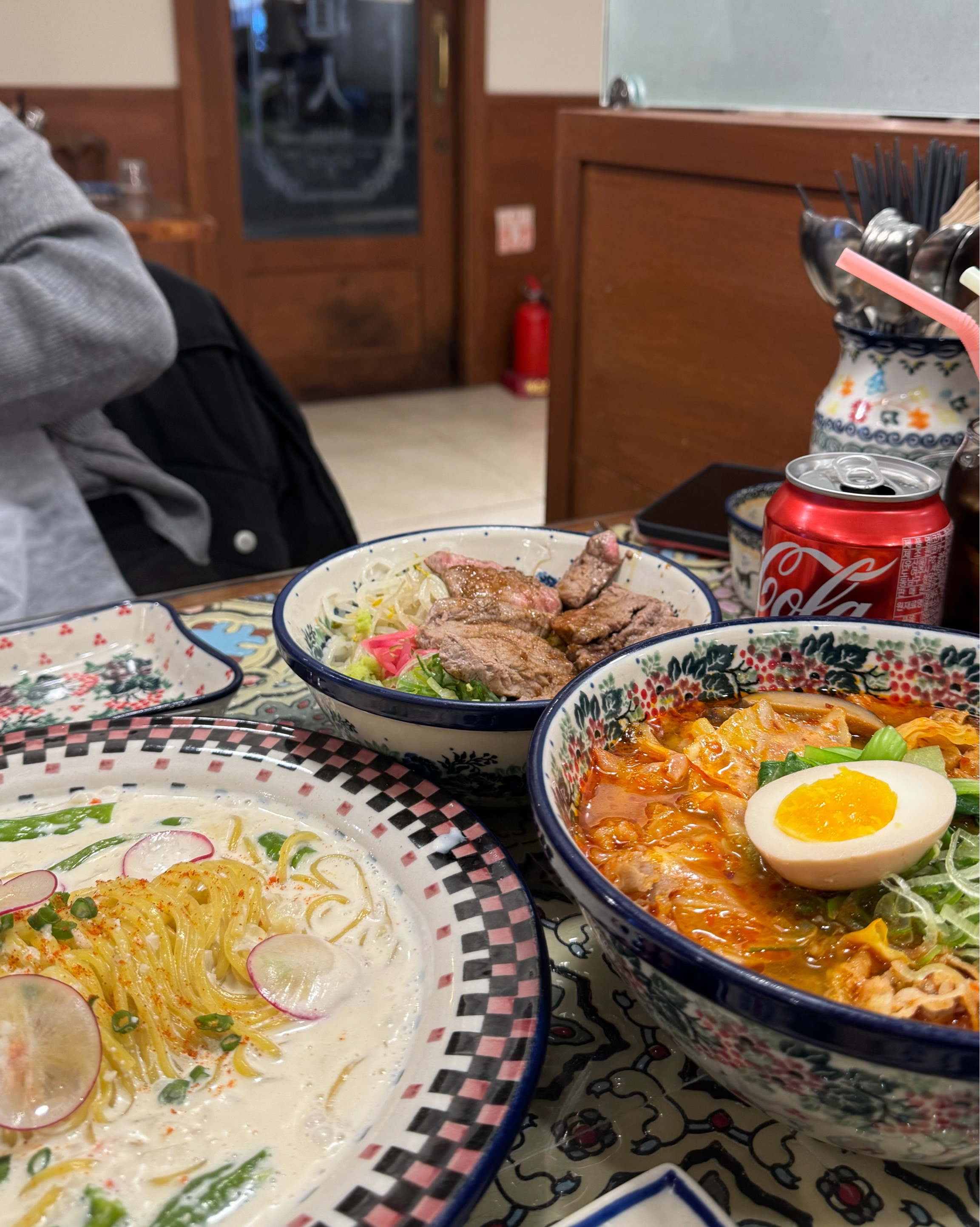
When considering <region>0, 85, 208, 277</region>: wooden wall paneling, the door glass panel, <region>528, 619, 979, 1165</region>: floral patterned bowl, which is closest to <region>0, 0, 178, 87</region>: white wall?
<region>0, 85, 208, 277</region>: wooden wall paneling

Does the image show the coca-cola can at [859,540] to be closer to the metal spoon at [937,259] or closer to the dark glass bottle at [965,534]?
the dark glass bottle at [965,534]

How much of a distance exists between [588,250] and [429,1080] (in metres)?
2.40

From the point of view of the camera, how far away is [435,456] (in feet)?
16.0

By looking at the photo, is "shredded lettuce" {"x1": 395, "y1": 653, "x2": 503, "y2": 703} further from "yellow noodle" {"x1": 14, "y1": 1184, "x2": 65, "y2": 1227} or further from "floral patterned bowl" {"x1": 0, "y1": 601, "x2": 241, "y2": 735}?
"yellow noodle" {"x1": 14, "y1": 1184, "x2": 65, "y2": 1227}

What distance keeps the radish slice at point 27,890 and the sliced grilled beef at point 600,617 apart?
435mm

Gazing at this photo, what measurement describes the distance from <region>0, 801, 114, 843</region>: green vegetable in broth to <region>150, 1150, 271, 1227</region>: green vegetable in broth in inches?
12.5

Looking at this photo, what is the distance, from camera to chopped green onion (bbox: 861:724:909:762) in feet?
2.10

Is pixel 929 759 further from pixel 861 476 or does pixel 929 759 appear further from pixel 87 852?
pixel 87 852

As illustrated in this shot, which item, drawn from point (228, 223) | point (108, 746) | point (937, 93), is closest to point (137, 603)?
point (108, 746)

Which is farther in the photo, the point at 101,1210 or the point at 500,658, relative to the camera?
the point at 500,658

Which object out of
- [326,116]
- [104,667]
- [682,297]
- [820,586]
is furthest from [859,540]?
[326,116]

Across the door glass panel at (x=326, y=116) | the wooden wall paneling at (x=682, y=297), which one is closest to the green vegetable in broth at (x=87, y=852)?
the wooden wall paneling at (x=682, y=297)

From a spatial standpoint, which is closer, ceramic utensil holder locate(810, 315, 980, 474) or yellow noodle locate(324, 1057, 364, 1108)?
yellow noodle locate(324, 1057, 364, 1108)

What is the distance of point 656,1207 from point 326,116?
5384 millimetres
